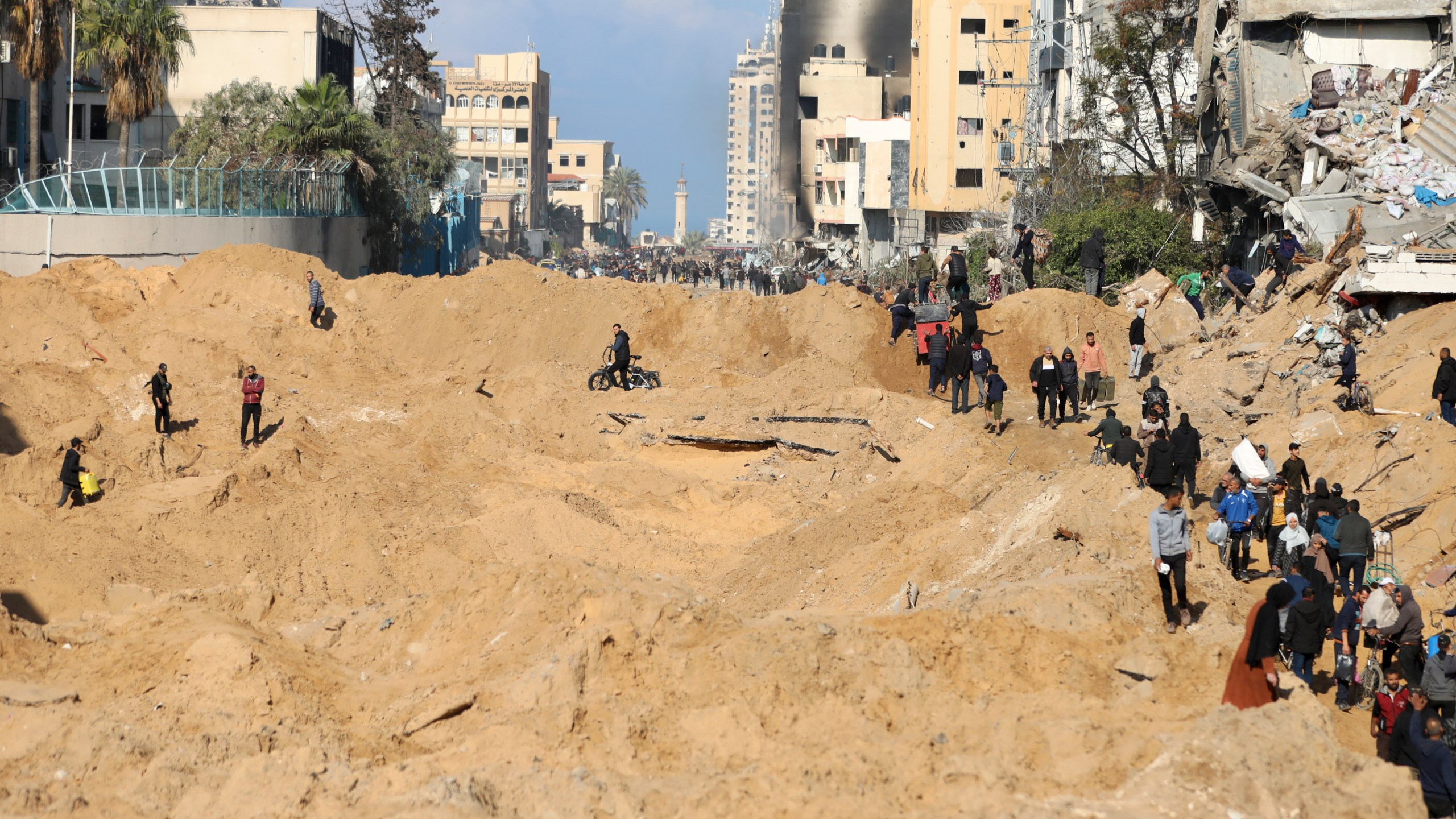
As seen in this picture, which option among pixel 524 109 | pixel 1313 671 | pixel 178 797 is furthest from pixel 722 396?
pixel 524 109

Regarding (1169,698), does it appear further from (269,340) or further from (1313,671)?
(269,340)

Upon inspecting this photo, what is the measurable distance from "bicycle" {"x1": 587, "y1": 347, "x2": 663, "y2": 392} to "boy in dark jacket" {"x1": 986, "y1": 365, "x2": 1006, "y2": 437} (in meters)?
7.88

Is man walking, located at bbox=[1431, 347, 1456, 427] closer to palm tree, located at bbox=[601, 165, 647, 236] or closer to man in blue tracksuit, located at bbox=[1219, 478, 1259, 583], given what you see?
man in blue tracksuit, located at bbox=[1219, 478, 1259, 583]

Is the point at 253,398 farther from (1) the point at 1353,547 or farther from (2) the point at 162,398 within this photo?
(1) the point at 1353,547

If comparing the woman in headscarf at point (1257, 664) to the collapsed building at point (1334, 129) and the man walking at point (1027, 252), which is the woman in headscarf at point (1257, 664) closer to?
the collapsed building at point (1334, 129)

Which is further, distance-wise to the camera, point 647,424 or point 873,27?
point 873,27

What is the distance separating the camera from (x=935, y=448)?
21.2 m

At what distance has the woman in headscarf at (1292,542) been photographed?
13.7m

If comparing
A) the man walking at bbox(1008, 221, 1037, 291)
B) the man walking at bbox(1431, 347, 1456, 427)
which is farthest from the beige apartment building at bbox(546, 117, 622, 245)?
the man walking at bbox(1431, 347, 1456, 427)

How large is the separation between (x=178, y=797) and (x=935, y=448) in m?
14.0

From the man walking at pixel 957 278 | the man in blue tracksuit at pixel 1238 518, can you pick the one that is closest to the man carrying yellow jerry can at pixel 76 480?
the man in blue tracksuit at pixel 1238 518

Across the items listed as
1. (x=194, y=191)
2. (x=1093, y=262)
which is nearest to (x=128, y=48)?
(x=194, y=191)

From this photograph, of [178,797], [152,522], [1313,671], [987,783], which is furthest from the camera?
[152,522]

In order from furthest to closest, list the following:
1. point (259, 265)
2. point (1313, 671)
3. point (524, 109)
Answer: point (524, 109), point (259, 265), point (1313, 671)
